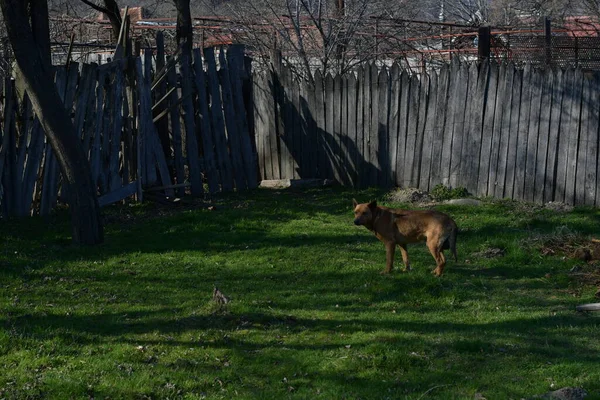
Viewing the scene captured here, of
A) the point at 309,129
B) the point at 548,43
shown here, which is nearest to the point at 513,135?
the point at 309,129

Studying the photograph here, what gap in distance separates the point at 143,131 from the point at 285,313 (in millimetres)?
6296

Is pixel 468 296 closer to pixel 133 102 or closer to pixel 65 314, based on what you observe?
pixel 65 314

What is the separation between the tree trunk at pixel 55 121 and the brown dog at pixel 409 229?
3445mm

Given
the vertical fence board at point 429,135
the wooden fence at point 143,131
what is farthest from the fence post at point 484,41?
the wooden fence at point 143,131

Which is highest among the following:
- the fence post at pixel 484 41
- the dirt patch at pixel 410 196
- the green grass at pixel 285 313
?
the fence post at pixel 484 41

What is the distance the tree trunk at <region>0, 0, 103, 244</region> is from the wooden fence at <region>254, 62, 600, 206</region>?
5595 millimetres

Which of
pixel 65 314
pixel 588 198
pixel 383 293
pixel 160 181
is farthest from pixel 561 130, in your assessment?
pixel 65 314

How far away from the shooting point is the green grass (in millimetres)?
6191

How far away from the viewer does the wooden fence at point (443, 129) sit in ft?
40.0

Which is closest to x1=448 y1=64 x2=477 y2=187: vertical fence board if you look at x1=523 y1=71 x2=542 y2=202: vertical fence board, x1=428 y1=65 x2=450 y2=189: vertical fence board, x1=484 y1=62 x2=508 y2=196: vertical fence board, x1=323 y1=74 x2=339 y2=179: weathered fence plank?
x1=428 y1=65 x2=450 y2=189: vertical fence board

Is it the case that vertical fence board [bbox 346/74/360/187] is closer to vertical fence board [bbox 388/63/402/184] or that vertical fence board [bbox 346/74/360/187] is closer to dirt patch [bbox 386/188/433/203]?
vertical fence board [bbox 388/63/402/184]

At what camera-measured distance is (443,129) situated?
44.7 ft

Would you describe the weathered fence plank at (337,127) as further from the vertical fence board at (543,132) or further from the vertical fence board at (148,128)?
the vertical fence board at (543,132)

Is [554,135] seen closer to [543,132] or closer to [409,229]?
[543,132]
